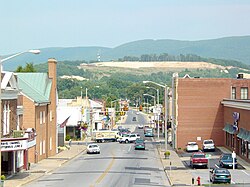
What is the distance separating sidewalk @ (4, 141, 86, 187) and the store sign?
241 centimetres

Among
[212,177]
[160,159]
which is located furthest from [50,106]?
[212,177]

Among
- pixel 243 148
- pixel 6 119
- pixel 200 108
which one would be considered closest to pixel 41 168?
pixel 6 119

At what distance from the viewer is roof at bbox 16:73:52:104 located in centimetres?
6931

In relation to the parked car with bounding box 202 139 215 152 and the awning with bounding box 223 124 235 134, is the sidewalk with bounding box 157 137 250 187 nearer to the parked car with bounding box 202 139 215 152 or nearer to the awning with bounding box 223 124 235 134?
the parked car with bounding box 202 139 215 152

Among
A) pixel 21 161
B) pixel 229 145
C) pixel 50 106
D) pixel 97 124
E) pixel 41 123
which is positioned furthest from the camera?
pixel 97 124

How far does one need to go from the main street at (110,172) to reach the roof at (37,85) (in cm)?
787

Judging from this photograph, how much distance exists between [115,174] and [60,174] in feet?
15.3

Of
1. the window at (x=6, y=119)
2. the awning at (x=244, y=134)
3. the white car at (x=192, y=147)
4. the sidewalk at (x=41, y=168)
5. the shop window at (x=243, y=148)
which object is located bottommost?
the sidewalk at (x=41, y=168)

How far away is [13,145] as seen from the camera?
48156 millimetres

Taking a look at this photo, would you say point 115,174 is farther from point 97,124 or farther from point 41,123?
point 97,124

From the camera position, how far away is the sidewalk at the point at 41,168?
47.6 metres

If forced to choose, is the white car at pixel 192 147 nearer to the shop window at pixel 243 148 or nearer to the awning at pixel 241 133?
the awning at pixel 241 133

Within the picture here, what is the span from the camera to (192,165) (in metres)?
60.1

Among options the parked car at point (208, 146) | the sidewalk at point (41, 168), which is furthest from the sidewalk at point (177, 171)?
the sidewalk at point (41, 168)
